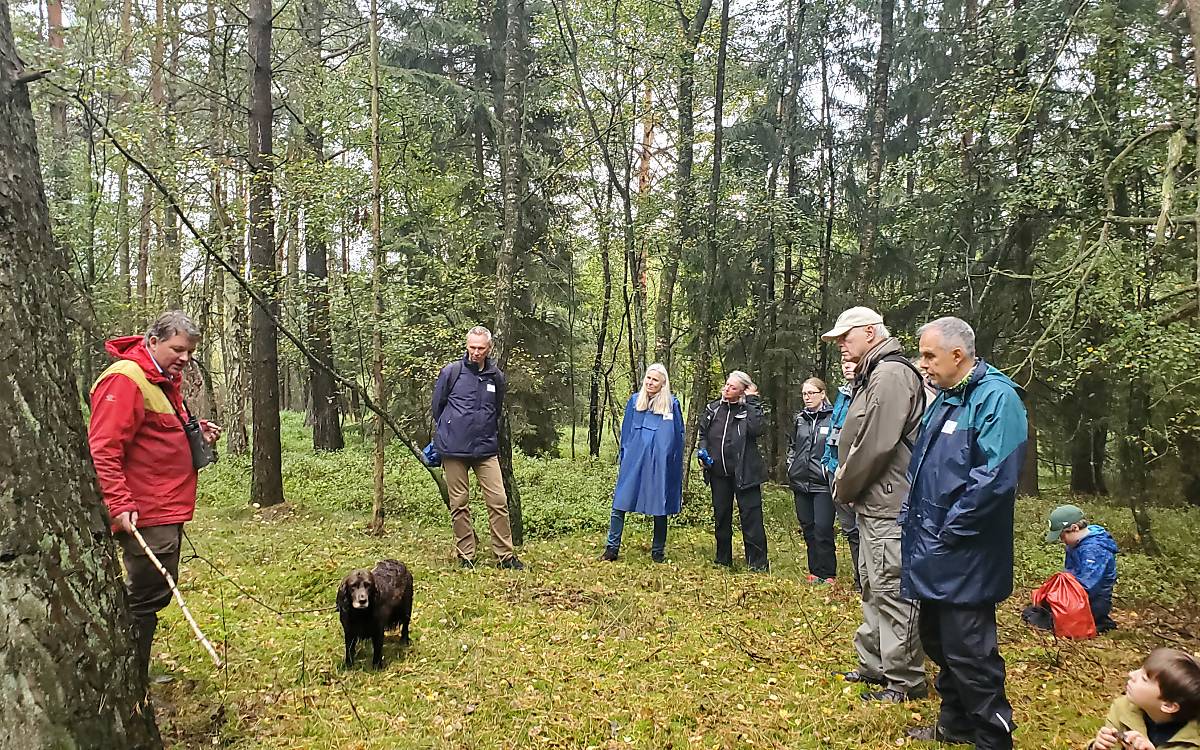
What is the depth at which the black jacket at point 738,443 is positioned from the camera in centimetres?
699

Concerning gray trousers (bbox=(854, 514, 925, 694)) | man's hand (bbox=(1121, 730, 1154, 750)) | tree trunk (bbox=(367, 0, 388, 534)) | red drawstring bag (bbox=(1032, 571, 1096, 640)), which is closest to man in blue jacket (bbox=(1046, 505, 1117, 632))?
red drawstring bag (bbox=(1032, 571, 1096, 640))

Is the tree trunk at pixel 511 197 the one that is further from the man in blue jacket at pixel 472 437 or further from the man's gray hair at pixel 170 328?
the man's gray hair at pixel 170 328

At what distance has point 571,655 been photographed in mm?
4539

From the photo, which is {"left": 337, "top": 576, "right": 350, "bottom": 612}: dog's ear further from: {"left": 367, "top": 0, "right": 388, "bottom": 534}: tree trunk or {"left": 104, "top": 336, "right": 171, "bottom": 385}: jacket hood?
{"left": 367, "top": 0, "right": 388, "bottom": 534}: tree trunk

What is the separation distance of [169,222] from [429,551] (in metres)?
11.6

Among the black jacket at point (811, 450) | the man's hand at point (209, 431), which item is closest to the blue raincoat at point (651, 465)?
the black jacket at point (811, 450)

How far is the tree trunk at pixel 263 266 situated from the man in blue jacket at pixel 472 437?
383 centimetres

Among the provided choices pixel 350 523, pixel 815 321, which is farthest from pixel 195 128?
pixel 815 321

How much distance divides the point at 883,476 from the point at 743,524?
3.42m

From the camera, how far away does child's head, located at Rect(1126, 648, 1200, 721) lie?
2416mm

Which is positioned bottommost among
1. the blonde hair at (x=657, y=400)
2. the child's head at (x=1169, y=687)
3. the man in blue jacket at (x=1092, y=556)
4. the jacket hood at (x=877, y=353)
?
the man in blue jacket at (x=1092, y=556)

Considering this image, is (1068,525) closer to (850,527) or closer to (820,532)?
(850,527)

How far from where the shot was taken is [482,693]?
3979 millimetres

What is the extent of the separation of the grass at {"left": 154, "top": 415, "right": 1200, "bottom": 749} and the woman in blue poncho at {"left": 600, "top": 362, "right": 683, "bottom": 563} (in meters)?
0.41
